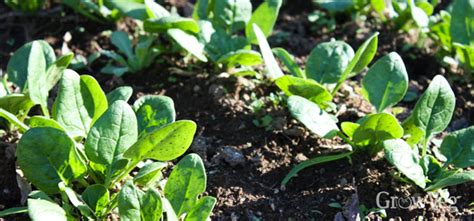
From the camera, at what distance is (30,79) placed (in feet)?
9.24

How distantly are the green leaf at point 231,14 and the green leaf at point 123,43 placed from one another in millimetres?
448

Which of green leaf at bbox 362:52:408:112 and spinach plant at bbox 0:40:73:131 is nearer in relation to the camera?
spinach plant at bbox 0:40:73:131

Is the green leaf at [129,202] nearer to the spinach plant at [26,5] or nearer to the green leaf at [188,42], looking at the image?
the green leaf at [188,42]

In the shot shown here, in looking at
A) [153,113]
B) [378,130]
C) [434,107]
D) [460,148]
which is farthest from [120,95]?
[460,148]

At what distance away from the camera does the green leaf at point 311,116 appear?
2.75m

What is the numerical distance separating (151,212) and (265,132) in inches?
33.4

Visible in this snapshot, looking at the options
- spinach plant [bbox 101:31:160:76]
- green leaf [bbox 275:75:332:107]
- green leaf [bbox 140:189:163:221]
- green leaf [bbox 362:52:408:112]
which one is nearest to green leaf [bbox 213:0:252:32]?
spinach plant [bbox 101:31:160:76]

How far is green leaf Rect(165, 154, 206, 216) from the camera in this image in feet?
8.20

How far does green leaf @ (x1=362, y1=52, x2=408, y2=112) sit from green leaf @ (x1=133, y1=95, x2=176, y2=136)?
0.90 meters

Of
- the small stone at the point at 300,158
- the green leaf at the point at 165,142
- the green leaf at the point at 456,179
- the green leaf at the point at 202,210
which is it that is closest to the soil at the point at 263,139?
the small stone at the point at 300,158

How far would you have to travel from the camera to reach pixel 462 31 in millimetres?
3480

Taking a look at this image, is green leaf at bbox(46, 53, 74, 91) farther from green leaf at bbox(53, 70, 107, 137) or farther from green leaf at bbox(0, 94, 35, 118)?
green leaf at bbox(53, 70, 107, 137)

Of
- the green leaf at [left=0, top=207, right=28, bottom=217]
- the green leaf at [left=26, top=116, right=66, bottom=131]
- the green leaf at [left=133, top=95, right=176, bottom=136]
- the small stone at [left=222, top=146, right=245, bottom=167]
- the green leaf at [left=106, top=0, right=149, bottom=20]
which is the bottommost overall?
the small stone at [left=222, top=146, right=245, bottom=167]

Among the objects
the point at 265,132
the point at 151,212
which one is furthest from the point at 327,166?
the point at 151,212
